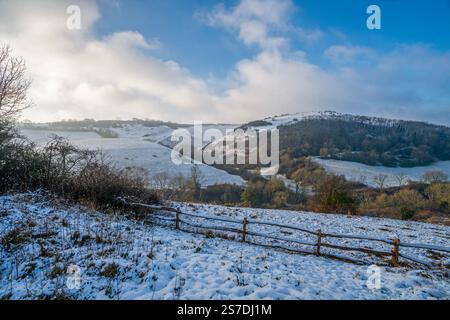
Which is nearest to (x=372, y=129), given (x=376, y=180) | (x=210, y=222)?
(x=376, y=180)

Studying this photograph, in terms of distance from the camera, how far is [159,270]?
20.3 feet

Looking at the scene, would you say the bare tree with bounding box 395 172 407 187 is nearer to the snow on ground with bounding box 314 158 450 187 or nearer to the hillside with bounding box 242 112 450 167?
the snow on ground with bounding box 314 158 450 187

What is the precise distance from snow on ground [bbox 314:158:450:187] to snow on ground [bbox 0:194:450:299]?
85291 millimetres

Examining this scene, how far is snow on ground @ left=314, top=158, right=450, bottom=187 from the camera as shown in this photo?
286 feet

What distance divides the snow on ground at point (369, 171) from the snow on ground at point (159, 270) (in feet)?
280

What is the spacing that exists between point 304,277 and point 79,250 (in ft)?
20.3

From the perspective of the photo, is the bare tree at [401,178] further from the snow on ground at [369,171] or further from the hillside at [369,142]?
the hillside at [369,142]

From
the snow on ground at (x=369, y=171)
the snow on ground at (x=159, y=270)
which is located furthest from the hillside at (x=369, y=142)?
the snow on ground at (x=159, y=270)

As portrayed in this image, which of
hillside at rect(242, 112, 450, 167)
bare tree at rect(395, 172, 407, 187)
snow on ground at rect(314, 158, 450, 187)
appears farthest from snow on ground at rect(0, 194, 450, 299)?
hillside at rect(242, 112, 450, 167)

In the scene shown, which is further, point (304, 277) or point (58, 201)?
point (58, 201)

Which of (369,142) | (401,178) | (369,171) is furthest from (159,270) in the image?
(369,142)

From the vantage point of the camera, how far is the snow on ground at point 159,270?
17.6ft
